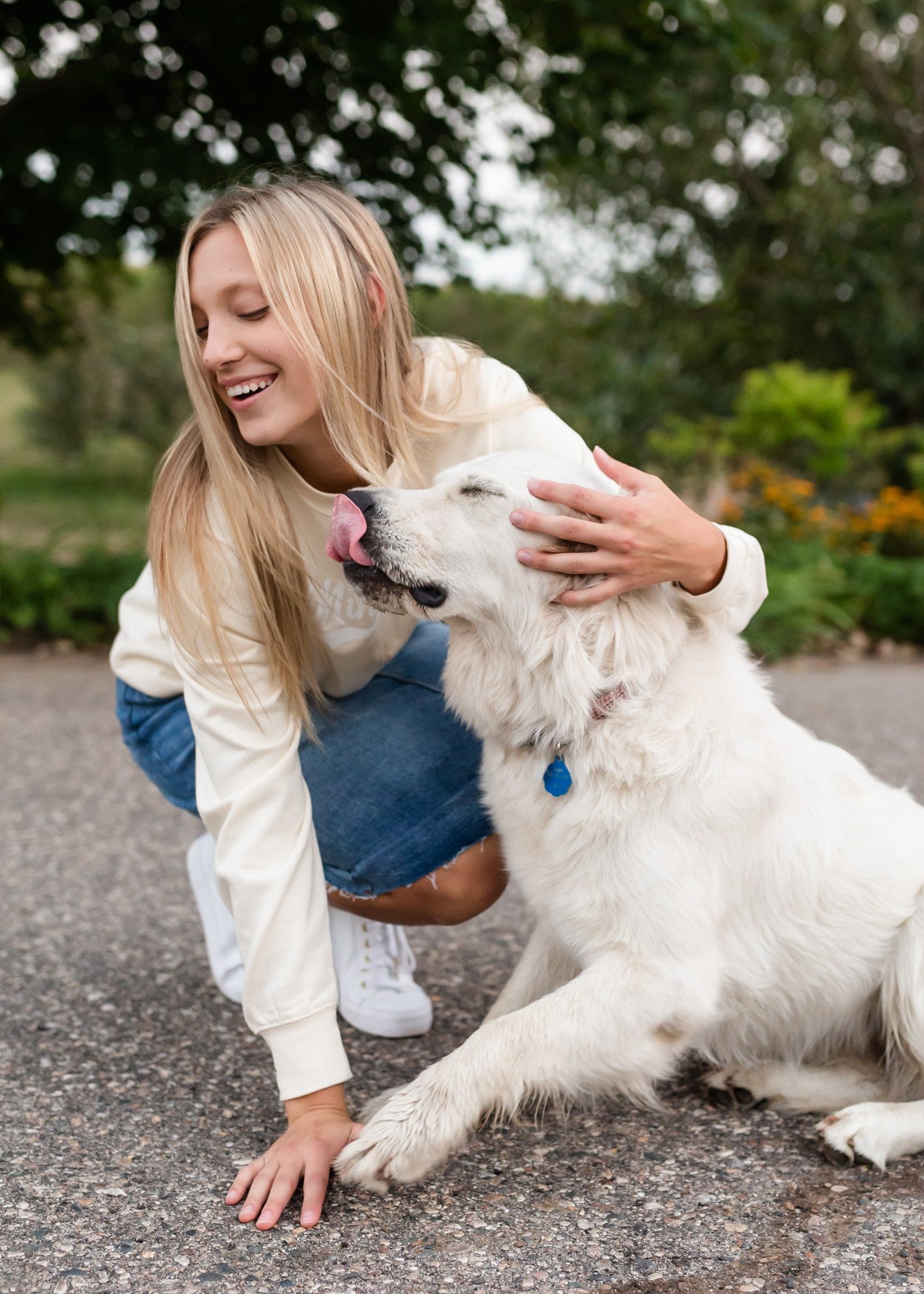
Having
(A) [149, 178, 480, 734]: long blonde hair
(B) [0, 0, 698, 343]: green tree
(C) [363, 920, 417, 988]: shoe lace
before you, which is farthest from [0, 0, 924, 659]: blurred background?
(C) [363, 920, 417, 988]: shoe lace

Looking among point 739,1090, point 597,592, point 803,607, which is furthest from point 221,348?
point 803,607

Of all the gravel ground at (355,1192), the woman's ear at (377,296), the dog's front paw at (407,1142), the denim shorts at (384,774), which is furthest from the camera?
Result: the denim shorts at (384,774)

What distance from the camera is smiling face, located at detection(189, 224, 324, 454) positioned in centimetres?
227

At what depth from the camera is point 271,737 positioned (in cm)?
232

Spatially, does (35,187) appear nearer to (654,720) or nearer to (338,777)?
(338,777)

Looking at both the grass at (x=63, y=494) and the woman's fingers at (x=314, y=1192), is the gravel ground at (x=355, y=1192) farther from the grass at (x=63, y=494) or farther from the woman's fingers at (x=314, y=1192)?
the grass at (x=63, y=494)

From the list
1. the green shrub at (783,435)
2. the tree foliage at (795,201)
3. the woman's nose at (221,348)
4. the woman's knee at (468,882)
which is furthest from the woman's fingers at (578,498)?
the tree foliage at (795,201)

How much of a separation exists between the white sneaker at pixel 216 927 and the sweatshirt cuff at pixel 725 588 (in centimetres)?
133

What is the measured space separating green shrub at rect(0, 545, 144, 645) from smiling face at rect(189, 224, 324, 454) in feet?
17.5

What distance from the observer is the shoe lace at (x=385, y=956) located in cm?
279

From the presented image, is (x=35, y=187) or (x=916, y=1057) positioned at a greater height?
(x=35, y=187)

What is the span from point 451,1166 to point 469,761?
85 cm

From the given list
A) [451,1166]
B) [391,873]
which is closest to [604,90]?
[391,873]

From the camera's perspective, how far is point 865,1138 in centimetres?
214
